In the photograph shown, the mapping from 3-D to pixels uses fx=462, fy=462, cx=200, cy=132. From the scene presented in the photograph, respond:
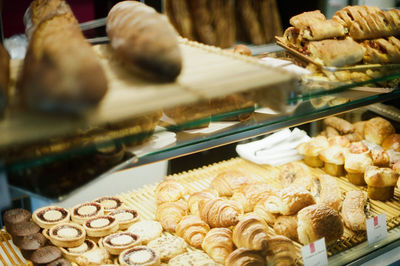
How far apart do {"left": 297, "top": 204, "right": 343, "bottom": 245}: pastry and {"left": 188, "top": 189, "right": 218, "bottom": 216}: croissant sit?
39 centimetres

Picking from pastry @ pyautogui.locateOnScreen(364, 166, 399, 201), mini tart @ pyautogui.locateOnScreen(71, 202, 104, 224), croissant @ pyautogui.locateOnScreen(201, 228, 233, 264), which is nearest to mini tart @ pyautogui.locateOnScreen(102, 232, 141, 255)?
mini tart @ pyautogui.locateOnScreen(71, 202, 104, 224)

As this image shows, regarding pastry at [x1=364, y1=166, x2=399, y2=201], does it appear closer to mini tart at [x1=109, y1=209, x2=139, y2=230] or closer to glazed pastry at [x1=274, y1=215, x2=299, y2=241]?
glazed pastry at [x1=274, y1=215, x2=299, y2=241]

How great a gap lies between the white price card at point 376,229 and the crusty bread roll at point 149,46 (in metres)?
1.29

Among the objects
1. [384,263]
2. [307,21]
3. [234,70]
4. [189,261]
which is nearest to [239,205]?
[189,261]

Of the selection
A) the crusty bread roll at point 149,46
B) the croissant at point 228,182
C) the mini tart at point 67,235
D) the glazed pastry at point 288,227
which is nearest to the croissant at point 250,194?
the croissant at point 228,182

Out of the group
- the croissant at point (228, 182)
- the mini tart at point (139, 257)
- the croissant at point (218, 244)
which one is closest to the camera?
the mini tart at point (139, 257)

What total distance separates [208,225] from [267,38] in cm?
140

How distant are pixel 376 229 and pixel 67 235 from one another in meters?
1.24

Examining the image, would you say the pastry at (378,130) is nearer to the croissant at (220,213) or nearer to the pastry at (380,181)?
the pastry at (380,181)

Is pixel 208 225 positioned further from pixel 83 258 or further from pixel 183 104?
pixel 183 104

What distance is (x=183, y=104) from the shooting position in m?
0.94

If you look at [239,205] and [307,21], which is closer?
[307,21]

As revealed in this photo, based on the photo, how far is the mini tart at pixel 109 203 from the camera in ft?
6.36

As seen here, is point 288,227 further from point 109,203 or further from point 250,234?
point 109,203
